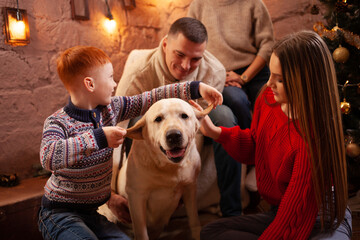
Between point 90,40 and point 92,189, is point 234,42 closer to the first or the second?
point 90,40

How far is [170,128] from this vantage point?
1.37 meters

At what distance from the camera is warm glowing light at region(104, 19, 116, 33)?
10.6ft

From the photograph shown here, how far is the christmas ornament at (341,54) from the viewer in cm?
223

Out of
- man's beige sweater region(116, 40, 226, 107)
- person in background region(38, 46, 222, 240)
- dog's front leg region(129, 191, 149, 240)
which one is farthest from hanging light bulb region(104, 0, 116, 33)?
dog's front leg region(129, 191, 149, 240)

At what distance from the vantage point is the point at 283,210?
1.28 meters

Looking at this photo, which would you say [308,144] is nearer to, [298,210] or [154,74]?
[298,210]

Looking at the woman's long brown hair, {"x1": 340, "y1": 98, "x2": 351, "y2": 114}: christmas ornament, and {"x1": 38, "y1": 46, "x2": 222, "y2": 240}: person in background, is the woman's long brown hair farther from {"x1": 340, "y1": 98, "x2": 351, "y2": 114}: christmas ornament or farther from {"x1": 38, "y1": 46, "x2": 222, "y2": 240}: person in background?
{"x1": 340, "y1": 98, "x2": 351, "y2": 114}: christmas ornament

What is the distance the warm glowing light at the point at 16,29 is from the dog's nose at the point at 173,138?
166 centimetres

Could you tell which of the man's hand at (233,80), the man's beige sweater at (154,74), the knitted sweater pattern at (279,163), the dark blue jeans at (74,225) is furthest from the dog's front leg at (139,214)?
the man's hand at (233,80)

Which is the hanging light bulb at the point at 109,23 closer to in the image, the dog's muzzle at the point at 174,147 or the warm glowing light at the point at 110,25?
the warm glowing light at the point at 110,25

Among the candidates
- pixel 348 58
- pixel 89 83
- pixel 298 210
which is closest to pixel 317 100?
pixel 298 210

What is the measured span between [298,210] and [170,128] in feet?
1.95

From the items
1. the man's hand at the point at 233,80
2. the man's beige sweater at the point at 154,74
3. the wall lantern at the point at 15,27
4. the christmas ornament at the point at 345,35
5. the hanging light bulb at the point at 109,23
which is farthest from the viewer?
the hanging light bulb at the point at 109,23

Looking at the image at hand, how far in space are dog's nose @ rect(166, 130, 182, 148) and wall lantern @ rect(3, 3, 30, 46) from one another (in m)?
1.65
